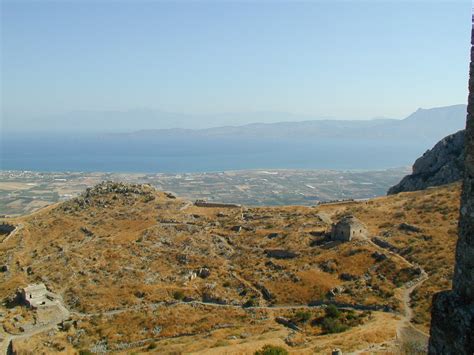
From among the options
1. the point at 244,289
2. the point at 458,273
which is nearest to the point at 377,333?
the point at 244,289

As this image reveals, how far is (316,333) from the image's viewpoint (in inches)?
1058

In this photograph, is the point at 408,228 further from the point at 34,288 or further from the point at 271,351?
the point at 34,288

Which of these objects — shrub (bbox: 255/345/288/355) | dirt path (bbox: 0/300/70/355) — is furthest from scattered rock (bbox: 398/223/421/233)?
dirt path (bbox: 0/300/70/355)

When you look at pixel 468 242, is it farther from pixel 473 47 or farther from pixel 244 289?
pixel 244 289

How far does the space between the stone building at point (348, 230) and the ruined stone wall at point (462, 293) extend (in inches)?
1364

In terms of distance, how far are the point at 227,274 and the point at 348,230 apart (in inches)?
465

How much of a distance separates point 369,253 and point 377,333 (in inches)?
564

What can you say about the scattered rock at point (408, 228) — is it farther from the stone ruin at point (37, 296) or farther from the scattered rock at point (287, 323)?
the stone ruin at point (37, 296)

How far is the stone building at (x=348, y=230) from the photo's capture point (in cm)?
4175

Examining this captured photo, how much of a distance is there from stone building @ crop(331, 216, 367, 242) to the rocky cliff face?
23212 millimetres

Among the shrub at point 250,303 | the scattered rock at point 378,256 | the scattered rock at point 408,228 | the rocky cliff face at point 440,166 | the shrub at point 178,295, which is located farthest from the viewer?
the rocky cliff face at point 440,166

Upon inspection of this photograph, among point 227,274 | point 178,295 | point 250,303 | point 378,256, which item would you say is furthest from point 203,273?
point 378,256

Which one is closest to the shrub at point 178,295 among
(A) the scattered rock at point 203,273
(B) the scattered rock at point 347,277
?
(A) the scattered rock at point 203,273

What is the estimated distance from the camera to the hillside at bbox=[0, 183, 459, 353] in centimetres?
2805
